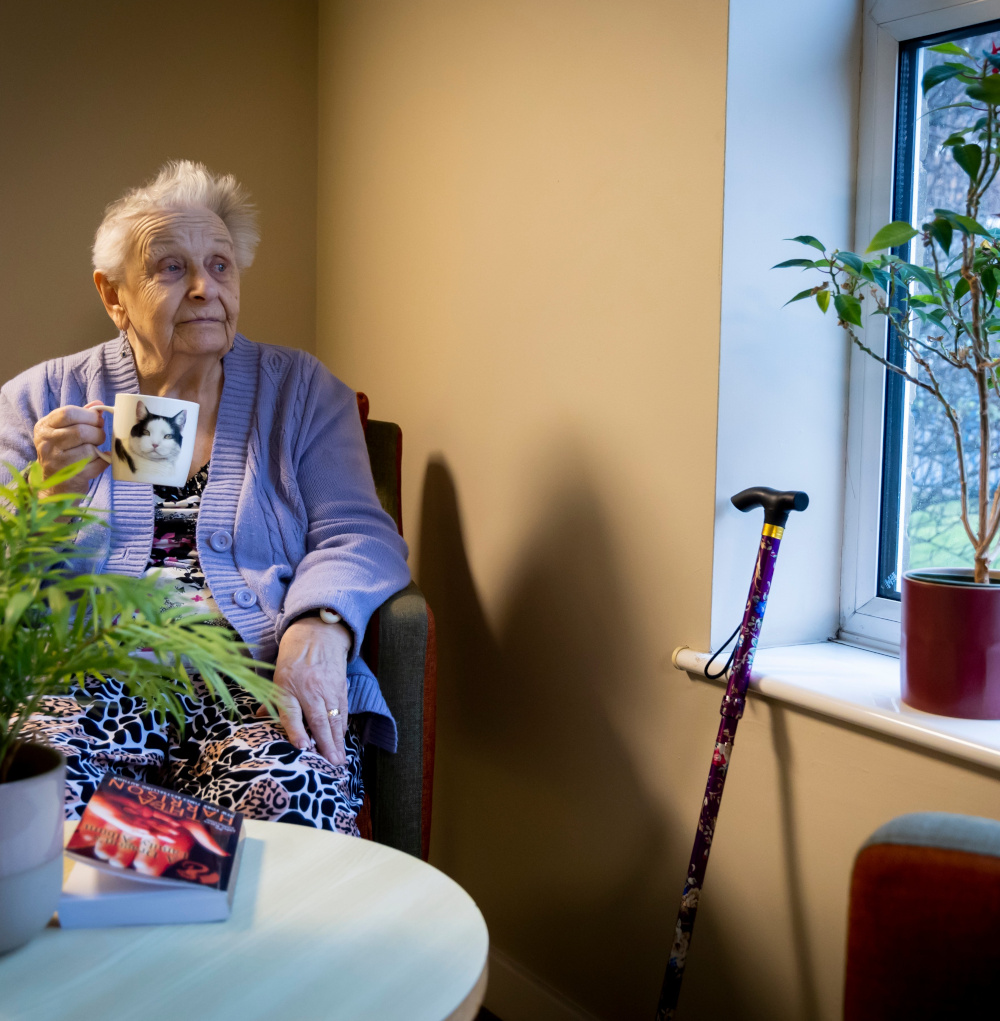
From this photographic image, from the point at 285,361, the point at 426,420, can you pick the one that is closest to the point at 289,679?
the point at 285,361

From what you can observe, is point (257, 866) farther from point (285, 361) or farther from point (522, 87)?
point (522, 87)

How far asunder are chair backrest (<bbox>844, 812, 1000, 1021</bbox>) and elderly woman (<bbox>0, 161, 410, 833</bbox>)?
0.69 metres

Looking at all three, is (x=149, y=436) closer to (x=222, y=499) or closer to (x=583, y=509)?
(x=222, y=499)

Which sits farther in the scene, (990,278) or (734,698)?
(734,698)

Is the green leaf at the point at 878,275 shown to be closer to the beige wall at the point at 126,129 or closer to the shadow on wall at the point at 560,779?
the shadow on wall at the point at 560,779

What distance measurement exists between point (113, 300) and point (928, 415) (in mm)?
1373

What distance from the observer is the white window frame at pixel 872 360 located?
56.9 inches

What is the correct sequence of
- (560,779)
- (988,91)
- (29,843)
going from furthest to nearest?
(560,779), (988,91), (29,843)

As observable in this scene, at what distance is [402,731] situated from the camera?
1.52 metres

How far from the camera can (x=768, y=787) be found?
136 centimetres

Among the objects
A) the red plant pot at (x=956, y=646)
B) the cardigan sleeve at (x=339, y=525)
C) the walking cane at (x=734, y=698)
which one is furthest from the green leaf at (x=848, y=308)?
the cardigan sleeve at (x=339, y=525)

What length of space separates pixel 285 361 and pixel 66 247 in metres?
0.77

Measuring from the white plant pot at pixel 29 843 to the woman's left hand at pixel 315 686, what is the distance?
58cm

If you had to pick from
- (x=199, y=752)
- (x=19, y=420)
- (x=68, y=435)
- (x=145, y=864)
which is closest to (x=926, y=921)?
(x=145, y=864)
